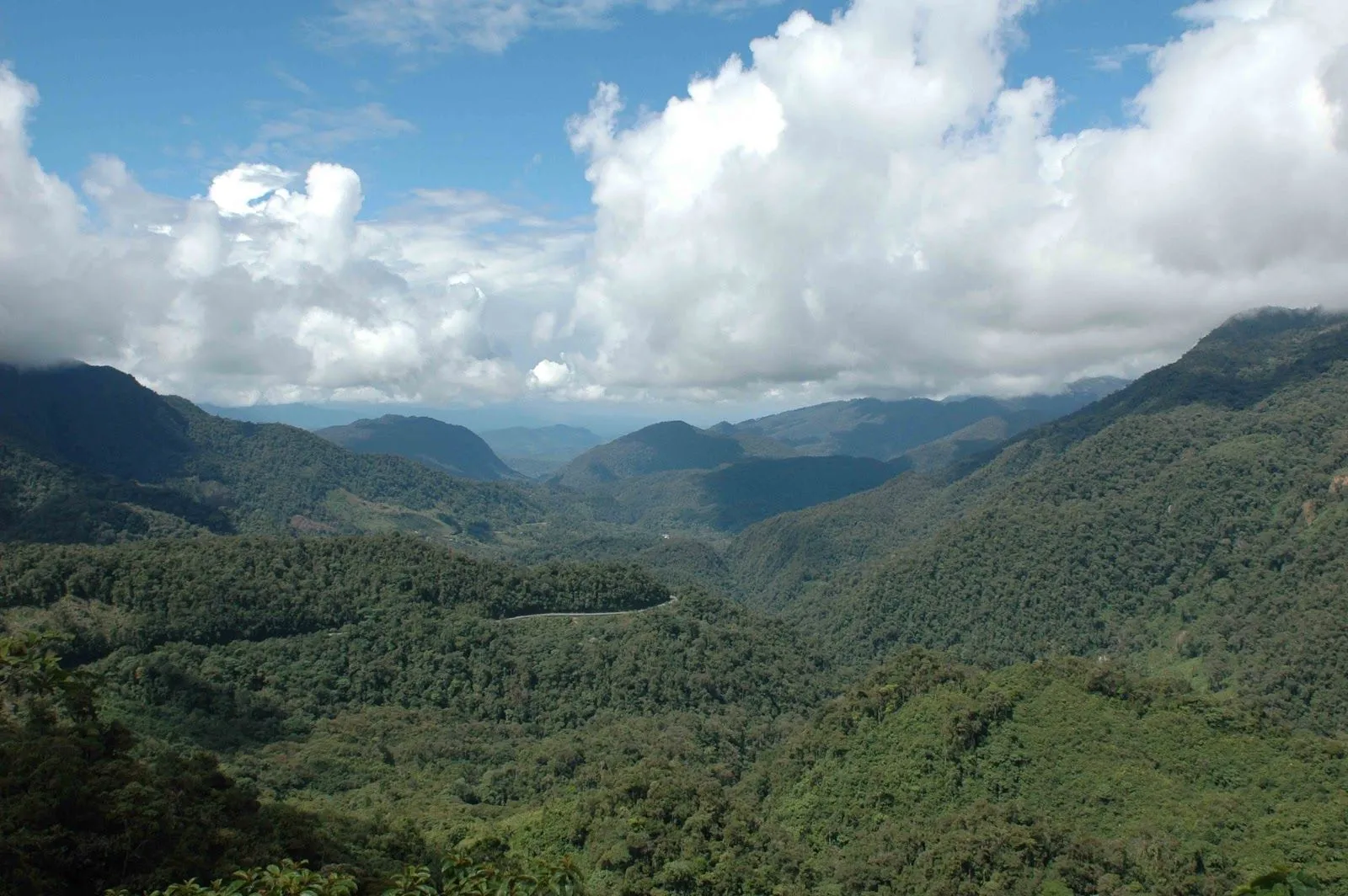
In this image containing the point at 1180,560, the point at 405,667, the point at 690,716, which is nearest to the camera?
the point at 405,667

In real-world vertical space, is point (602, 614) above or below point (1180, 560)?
above

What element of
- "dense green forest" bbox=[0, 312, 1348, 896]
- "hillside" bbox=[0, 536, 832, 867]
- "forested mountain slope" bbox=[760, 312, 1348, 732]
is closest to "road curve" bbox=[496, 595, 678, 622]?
"dense green forest" bbox=[0, 312, 1348, 896]

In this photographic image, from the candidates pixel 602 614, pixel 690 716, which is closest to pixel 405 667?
pixel 602 614

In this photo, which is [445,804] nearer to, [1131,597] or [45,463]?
[1131,597]

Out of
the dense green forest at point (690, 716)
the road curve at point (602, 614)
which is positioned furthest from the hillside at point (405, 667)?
the road curve at point (602, 614)

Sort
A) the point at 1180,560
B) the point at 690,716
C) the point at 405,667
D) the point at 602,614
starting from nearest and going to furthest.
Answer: the point at 405,667 < the point at 690,716 < the point at 602,614 < the point at 1180,560

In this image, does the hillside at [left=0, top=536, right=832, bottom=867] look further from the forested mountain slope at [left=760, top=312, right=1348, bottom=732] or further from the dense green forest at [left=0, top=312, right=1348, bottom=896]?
the forested mountain slope at [left=760, top=312, right=1348, bottom=732]

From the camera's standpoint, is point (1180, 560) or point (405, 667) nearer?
point (405, 667)

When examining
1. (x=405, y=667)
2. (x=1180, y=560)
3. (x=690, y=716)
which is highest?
(x=405, y=667)

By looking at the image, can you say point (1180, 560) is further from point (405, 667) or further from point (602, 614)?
point (405, 667)

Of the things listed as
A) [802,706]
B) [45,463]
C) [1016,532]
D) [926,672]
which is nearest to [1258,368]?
[1016,532]
